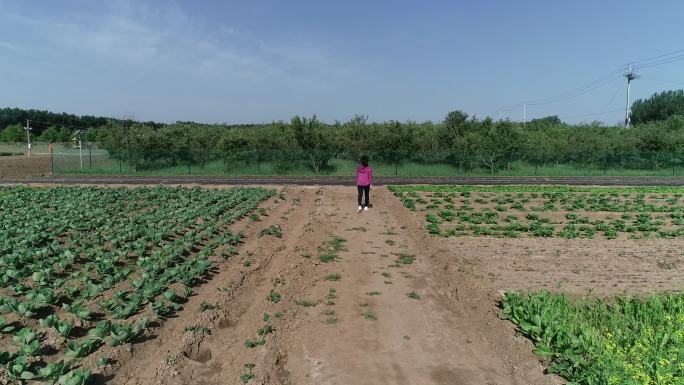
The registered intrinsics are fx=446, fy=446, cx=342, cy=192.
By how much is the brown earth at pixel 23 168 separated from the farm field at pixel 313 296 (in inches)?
908

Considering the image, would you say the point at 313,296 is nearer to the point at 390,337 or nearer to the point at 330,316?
the point at 330,316

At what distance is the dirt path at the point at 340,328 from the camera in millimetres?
4965

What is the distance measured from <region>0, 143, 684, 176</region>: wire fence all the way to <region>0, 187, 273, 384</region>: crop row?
68.1 feet

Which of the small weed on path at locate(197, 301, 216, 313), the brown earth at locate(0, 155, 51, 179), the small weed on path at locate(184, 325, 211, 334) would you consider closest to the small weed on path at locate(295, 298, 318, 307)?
the small weed on path at locate(197, 301, 216, 313)

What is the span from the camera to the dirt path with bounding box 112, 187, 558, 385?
496cm

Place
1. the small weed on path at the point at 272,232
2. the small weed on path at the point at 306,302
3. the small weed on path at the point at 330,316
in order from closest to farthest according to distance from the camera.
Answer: the small weed on path at the point at 330,316
the small weed on path at the point at 306,302
the small weed on path at the point at 272,232

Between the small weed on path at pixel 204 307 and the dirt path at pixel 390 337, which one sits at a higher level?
the small weed on path at pixel 204 307

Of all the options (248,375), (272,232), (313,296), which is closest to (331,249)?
(272,232)

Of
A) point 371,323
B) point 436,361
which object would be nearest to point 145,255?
point 371,323

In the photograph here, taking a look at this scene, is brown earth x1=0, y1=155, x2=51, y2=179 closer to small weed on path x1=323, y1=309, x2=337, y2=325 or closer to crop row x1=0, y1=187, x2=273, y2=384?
crop row x1=0, y1=187, x2=273, y2=384

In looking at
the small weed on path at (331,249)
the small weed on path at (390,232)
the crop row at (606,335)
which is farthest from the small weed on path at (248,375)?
the small weed on path at (390,232)

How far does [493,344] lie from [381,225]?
27.0ft

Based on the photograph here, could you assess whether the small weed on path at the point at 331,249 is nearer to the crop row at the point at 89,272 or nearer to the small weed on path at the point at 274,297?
the crop row at the point at 89,272

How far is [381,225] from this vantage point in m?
13.9
